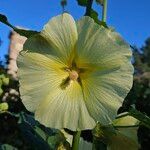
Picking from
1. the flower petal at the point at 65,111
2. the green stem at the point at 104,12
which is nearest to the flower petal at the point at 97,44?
the flower petal at the point at 65,111

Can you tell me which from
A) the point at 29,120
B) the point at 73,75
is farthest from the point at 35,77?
the point at 29,120

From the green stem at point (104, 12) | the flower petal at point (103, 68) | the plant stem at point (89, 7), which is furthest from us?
the green stem at point (104, 12)

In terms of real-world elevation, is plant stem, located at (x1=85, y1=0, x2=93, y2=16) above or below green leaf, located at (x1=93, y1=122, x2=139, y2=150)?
above

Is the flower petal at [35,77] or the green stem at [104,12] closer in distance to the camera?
the flower petal at [35,77]

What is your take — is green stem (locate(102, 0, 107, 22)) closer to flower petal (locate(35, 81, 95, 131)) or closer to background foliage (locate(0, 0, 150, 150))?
background foliage (locate(0, 0, 150, 150))

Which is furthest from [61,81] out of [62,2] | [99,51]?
[62,2]

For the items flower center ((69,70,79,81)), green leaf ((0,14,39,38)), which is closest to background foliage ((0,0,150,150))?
green leaf ((0,14,39,38))

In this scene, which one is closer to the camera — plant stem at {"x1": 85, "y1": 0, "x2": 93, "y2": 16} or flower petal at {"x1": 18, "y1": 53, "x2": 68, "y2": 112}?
flower petal at {"x1": 18, "y1": 53, "x2": 68, "y2": 112}

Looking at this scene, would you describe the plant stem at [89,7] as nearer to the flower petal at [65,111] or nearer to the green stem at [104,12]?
the green stem at [104,12]
